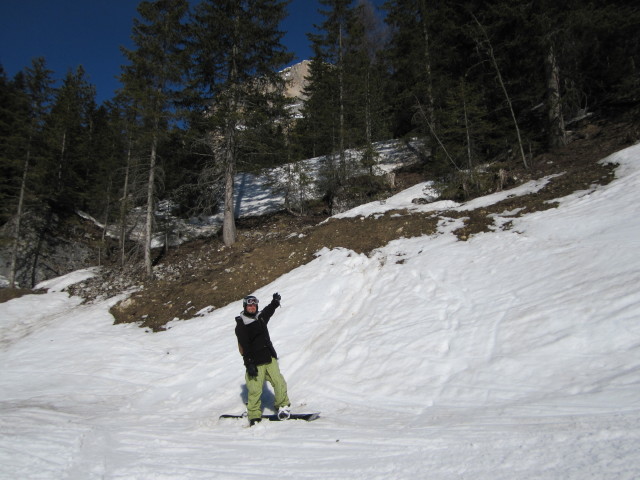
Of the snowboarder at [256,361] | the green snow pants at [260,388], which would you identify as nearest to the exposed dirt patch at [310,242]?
the snowboarder at [256,361]

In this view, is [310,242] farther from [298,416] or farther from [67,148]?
[67,148]

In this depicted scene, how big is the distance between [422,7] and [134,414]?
2681 cm

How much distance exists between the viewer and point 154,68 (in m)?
15.8

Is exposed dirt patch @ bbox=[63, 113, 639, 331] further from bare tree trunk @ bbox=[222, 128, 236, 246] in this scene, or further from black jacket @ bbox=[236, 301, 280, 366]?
black jacket @ bbox=[236, 301, 280, 366]

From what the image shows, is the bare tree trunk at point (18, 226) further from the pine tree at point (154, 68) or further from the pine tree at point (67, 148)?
the pine tree at point (154, 68)

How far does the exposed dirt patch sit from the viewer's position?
10.8 m

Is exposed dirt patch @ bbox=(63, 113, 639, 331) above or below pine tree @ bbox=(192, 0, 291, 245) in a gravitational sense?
below

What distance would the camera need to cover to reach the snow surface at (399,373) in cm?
340

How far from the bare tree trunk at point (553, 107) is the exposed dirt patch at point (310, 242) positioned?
719mm

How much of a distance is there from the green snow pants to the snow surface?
0.96 feet

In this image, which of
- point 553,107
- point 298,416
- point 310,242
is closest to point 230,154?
point 310,242

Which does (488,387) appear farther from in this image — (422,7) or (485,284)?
(422,7)

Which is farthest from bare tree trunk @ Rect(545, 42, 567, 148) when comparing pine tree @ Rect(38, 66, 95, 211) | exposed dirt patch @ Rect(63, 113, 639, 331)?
pine tree @ Rect(38, 66, 95, 211)

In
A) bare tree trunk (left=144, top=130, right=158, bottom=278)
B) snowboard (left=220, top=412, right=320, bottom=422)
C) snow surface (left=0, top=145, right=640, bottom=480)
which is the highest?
bare tree trunk (left=144, top=130, right=158, bottom=278)
